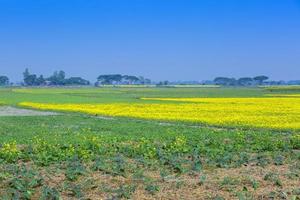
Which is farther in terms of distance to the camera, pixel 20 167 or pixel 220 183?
pixel 20 167

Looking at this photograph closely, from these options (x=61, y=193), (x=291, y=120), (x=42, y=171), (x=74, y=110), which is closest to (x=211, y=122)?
(x=291, y=120)

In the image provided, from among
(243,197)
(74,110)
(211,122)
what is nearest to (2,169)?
(243,197)

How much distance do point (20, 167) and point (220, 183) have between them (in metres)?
5.81

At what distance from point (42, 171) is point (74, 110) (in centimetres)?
3283

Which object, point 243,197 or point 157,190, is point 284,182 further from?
point 157,190

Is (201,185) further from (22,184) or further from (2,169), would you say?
(2,169)

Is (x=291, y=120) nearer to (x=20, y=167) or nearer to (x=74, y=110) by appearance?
(x=74, y=110)

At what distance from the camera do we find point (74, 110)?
45.8 m

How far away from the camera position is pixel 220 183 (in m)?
11.4

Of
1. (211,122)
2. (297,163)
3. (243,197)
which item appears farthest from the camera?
(211,122)

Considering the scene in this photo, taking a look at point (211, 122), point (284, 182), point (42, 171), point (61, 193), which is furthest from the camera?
point (211, 122)

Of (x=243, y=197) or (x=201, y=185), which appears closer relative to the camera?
(x=243, y=197)

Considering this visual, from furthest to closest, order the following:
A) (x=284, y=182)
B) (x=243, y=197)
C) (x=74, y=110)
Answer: (x=74, y=110) → (x=284, y=182) → (x=243, y=197)

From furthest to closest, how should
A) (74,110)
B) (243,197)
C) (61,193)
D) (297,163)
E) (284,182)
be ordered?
(74,110) → (297,163) → (284,182) → (61,193) → (243,197)
